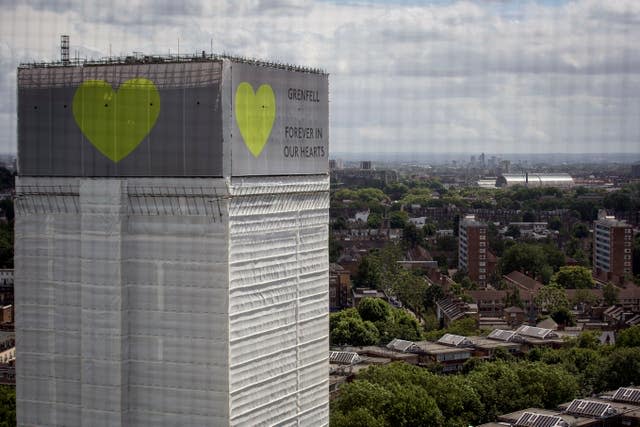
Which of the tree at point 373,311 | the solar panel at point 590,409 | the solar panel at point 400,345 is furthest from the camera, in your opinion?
the tree at point 373,311

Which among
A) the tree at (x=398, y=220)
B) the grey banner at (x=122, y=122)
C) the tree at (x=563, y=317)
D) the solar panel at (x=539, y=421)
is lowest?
the tree at (x=563, y=317)

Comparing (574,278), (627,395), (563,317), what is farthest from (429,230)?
(627,395)

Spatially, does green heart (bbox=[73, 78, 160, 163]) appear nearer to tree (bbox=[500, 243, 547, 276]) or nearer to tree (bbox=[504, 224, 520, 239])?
tree (bbox=[500, 243, 547, 276])

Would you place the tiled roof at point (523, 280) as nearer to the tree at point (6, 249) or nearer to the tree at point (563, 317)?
the tree at point (563, 317)

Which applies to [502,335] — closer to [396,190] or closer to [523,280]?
[523,280]

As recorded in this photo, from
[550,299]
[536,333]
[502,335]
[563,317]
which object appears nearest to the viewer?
[502,335]

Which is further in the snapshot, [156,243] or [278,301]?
[278,301]

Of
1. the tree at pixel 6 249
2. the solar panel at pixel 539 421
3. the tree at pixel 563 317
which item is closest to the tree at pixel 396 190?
the tree at pixel 6 249

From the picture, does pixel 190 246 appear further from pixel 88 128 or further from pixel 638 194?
pixel 638 194
